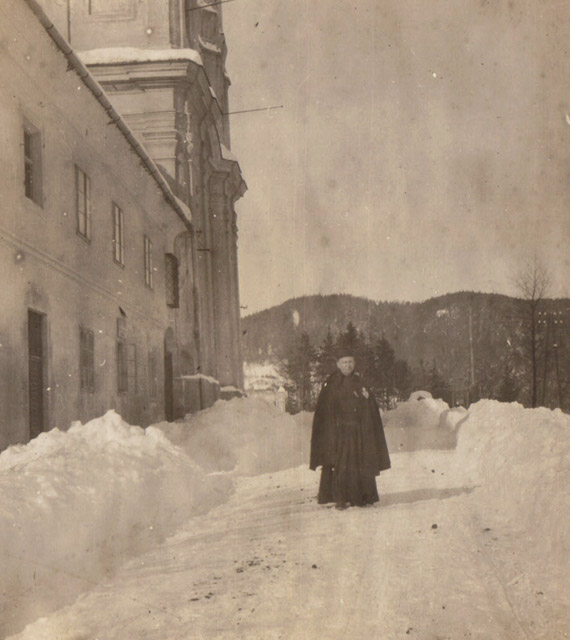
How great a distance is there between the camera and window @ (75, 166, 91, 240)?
13818mm

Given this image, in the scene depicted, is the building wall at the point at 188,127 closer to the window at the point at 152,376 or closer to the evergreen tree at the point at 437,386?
the window at the point at 152,376

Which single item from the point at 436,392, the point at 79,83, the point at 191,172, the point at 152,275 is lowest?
the point at 436,392

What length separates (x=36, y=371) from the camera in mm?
11938

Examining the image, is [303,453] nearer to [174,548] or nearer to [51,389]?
[51,389]

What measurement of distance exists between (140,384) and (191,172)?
1044 centimetres

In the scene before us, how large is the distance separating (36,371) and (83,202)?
146 inches

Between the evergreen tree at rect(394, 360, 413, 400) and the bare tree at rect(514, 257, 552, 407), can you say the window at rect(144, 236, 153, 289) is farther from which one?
the evergreen tree at rect(394, 360, 413, 400)

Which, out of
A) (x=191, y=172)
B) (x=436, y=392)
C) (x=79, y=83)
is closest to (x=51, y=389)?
(x=79, y=83)

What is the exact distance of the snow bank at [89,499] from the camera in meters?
5.42

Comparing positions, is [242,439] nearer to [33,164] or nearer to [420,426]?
[33,164]

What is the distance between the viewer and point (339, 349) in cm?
952

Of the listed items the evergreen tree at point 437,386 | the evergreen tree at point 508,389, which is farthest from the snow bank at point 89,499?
the evergreen tree at point 437,386

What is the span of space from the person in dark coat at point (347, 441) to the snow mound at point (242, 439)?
529 cm

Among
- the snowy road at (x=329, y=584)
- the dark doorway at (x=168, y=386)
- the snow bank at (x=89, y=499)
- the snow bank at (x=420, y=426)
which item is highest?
the dark doorway at (x=168, y=386)
